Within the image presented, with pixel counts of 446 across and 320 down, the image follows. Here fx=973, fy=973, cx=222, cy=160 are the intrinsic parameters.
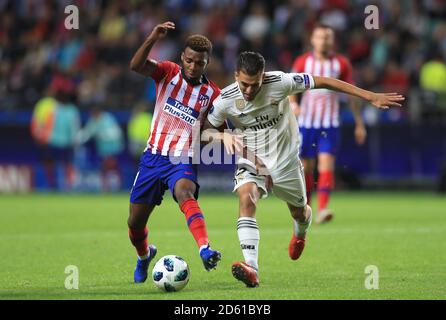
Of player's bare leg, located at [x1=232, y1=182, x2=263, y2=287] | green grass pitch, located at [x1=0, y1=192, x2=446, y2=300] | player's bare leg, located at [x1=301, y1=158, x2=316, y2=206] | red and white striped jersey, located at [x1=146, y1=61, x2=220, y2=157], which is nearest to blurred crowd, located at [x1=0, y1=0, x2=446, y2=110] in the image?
green grass pitch, located at [x1=0, y1=192, x2=446, y2=300]

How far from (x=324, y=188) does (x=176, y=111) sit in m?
4.78

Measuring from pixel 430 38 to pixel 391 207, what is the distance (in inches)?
252

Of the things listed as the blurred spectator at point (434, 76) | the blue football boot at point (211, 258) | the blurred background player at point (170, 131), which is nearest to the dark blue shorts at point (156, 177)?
the blurred background player at point (170, 131)

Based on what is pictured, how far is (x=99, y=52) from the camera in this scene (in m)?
20.7

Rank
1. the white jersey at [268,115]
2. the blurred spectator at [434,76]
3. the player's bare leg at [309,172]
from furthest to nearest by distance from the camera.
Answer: the blurred spectator at [434,76] < the player's bare leg at [309,172] < the white jersey at [268,115]

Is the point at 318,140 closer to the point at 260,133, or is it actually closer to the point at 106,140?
the point at 260,133

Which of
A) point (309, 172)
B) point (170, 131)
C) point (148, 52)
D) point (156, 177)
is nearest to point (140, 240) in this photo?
point (156, 177)

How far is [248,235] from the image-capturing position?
23.4 ft

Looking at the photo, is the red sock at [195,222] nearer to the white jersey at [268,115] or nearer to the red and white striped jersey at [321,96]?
the white jersey at [268,115]

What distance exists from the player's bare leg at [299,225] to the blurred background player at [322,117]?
3.49m

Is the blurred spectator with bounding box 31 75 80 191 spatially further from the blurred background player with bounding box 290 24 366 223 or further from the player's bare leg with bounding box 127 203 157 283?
the player's bare leg with bounding box 127 203 157 283

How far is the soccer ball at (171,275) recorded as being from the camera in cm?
686
